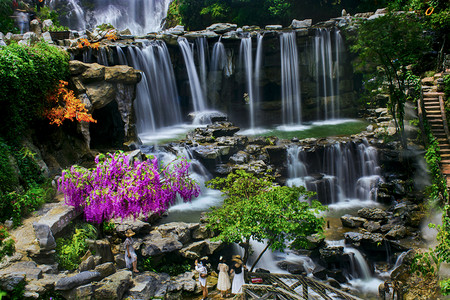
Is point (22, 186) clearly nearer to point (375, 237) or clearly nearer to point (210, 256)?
point (210, 256)

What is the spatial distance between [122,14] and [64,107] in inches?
1000

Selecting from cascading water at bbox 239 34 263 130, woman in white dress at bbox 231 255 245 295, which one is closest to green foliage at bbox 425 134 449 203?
woman in white dress at bbox 231 255 245 295

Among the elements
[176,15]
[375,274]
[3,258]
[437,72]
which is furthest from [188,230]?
[176,15]

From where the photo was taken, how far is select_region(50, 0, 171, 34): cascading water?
34.4 metres

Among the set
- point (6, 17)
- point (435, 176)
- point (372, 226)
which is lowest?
point (372, 226)

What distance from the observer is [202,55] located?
85.4 ft

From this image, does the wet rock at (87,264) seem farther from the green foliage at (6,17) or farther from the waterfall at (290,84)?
the waterfall at (290,84)

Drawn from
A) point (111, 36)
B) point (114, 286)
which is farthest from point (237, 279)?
point (111, 36)

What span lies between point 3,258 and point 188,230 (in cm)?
553

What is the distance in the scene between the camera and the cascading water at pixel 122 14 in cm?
3441

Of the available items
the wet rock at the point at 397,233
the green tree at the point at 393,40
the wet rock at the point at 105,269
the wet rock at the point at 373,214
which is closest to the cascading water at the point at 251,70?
the green tree at the point at 393,40

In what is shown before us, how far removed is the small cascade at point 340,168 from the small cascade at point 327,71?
9.28m

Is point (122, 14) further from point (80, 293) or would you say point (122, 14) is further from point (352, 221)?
point (80, 293)

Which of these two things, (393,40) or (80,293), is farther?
(393,40)
